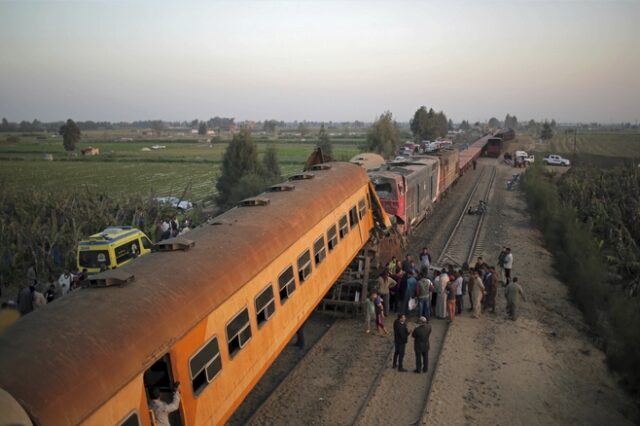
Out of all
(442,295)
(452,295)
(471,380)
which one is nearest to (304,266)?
(471,380)

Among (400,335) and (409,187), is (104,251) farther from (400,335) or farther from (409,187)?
(409,187)

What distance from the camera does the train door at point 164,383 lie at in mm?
5720

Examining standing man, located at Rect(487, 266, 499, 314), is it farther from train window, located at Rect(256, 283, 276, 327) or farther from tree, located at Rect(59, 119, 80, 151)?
tree, located at Rect(59, 119, 80, 151)

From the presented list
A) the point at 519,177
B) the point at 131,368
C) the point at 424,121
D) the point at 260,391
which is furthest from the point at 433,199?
the point at 424,121

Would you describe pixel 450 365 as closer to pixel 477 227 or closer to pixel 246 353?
pixel 246 353

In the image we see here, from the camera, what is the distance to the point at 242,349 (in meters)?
7.25

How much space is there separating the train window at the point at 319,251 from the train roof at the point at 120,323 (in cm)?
197

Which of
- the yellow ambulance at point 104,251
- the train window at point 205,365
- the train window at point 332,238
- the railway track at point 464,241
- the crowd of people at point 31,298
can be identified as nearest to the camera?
the train window at point 205,365

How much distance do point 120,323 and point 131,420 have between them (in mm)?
1001

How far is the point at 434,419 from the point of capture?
8383 mm

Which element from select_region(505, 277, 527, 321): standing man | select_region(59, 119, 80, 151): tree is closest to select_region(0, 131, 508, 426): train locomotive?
select_region(505, 277, 527, 321): standing man

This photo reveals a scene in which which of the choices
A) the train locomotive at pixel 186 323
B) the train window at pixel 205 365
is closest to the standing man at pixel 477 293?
the train locomotive at pixel 186 323

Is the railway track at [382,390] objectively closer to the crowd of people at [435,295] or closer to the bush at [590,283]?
the crowd of people at [435,295]

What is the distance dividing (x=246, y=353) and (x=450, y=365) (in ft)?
16.6
